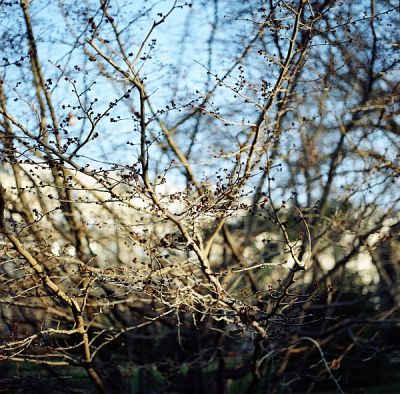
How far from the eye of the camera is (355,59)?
7785 millimetres

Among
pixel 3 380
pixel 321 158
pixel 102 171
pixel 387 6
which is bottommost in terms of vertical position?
pixel 3 380

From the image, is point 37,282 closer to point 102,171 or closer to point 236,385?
point 102,171

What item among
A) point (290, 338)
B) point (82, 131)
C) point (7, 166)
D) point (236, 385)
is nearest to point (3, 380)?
point (7, 166)

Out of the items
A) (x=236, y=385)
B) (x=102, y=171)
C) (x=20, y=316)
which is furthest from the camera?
(x=236, y=385)

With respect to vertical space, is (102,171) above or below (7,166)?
below

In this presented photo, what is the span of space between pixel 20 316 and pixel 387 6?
616cm

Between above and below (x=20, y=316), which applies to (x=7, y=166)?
above

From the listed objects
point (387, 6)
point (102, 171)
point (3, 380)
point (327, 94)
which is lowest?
point (3, 380)

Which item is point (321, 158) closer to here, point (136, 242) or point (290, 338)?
point (290, 338)

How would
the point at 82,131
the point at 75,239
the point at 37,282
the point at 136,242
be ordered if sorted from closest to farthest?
the point at 136,242 → the point at 37,282 → the point at 82,131 → the point at 75,239

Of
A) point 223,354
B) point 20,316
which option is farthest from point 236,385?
point 20,316

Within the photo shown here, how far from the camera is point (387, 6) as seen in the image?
7.34m

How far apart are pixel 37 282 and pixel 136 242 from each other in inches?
41.0

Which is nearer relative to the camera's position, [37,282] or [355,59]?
[37,282]
